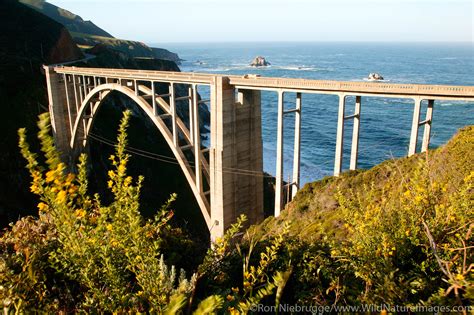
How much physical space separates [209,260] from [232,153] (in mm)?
18837

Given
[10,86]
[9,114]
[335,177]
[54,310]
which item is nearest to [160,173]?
[9,114]

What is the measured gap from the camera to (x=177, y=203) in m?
46.0

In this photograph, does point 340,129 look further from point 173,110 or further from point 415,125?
point 173,110

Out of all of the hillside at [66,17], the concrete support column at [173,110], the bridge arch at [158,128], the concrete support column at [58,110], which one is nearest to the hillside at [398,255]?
the bridge arch at [158,128]

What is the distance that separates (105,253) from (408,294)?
4332mm

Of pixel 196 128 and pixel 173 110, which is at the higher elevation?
pixel 173 110

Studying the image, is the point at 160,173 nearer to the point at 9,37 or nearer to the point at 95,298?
Answer: the point at 9,37

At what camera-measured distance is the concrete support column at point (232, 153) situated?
23567 millimetres

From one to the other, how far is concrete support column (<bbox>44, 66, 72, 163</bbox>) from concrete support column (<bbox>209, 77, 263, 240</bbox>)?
77.5 ft

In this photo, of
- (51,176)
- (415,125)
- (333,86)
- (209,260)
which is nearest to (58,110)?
(333,86)

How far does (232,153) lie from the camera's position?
80.8 feet

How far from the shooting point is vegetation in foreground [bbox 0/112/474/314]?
431cm

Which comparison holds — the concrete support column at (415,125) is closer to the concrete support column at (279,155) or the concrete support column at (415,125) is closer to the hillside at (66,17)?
the concrete support column at (279,155)

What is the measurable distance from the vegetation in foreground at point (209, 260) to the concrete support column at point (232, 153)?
14821 millimetres
